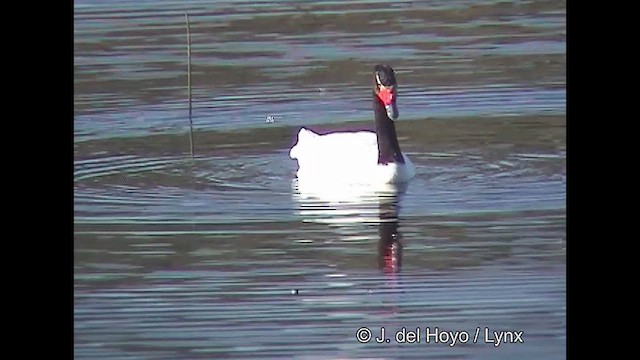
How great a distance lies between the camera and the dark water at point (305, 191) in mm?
7551

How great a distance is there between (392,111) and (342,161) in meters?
0.39

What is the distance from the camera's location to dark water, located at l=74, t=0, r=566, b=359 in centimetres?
755

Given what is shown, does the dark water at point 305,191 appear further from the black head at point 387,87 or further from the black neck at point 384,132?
the black head at point 387,87

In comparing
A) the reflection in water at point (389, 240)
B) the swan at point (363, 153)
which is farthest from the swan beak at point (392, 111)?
the reflection in water at point (389, 240)

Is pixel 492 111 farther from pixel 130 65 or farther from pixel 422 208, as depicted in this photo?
pixel 130 65

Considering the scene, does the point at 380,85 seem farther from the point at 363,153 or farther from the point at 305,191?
the point at 305,191

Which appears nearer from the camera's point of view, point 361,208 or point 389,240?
point 389,240

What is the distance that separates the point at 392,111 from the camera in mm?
9438

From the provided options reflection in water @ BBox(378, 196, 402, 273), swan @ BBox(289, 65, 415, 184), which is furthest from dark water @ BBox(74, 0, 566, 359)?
swan @ BBox(289, 65, 415, 184)

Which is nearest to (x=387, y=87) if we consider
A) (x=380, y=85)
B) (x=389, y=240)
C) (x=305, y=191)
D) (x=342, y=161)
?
(x=380, y=85)

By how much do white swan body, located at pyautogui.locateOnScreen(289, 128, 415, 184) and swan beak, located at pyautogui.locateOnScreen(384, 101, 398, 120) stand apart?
0.19m

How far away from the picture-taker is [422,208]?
28.4 ft

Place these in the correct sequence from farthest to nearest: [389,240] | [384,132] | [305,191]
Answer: [384,132]
[305,191]
[389,240]

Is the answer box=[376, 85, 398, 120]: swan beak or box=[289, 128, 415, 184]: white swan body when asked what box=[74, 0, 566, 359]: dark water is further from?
box=[376, 85, 398, 120]: swan beak
